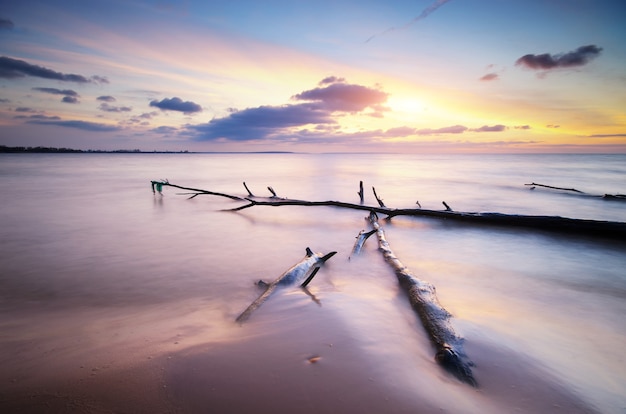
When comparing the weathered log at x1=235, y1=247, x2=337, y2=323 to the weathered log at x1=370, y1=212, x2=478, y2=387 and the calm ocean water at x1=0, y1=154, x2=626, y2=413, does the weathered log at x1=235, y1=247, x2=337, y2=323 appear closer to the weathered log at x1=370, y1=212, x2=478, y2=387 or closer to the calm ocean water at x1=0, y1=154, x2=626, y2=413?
the calm ocean water at x1=0, y1=154, x2=626, y2=413

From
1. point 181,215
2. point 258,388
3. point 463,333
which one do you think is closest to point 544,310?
point 463,333

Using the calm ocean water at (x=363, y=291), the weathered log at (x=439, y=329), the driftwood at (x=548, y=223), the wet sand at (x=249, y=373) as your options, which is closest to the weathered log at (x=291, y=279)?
the calm ocean water at (x=363, y=291)

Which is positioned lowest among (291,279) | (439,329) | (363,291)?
(363,291)

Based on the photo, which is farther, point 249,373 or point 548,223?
point 548,223

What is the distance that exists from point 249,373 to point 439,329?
1.91 m

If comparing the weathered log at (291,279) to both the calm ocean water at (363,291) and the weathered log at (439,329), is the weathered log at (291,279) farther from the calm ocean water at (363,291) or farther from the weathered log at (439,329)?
the weathered log at (439,329)

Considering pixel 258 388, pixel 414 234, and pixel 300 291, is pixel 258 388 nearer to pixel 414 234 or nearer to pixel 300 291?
pixel 300 291

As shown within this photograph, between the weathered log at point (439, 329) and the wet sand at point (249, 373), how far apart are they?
0.10m

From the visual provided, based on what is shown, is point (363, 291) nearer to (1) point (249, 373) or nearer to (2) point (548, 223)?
(1) point (249, 373)

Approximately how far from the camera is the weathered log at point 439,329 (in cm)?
246

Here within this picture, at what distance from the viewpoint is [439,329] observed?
2969 millimetres

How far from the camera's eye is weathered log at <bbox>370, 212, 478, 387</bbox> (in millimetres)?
2455

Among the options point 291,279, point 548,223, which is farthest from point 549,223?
point 291,279

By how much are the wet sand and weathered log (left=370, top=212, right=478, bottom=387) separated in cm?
10
